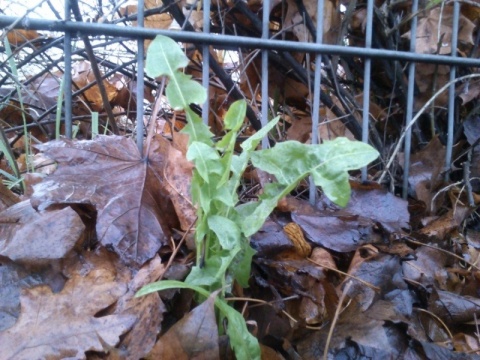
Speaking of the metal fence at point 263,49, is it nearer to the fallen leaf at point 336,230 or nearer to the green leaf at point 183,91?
the fallen leaf at point 336,230

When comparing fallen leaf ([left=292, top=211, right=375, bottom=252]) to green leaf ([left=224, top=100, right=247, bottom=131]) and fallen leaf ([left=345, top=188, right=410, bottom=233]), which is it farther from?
green leaf ([left=224, top=100, right=247, bottom=131])

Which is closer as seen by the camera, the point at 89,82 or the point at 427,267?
the point at 427,267

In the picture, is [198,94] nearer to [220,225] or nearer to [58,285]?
[220,225]

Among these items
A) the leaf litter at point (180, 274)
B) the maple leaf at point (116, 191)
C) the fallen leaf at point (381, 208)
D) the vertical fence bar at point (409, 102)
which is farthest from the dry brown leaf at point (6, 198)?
the vertical fence bar at point (409, 102)

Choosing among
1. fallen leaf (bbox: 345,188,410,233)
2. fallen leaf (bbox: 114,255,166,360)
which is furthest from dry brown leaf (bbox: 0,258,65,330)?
fallen leaf (bbox: 345,188,410,233)

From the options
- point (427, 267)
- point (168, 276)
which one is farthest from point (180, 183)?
point (427, 267)

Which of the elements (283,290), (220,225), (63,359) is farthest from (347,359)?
(63,359)

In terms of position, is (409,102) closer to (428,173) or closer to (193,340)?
(428,173)
